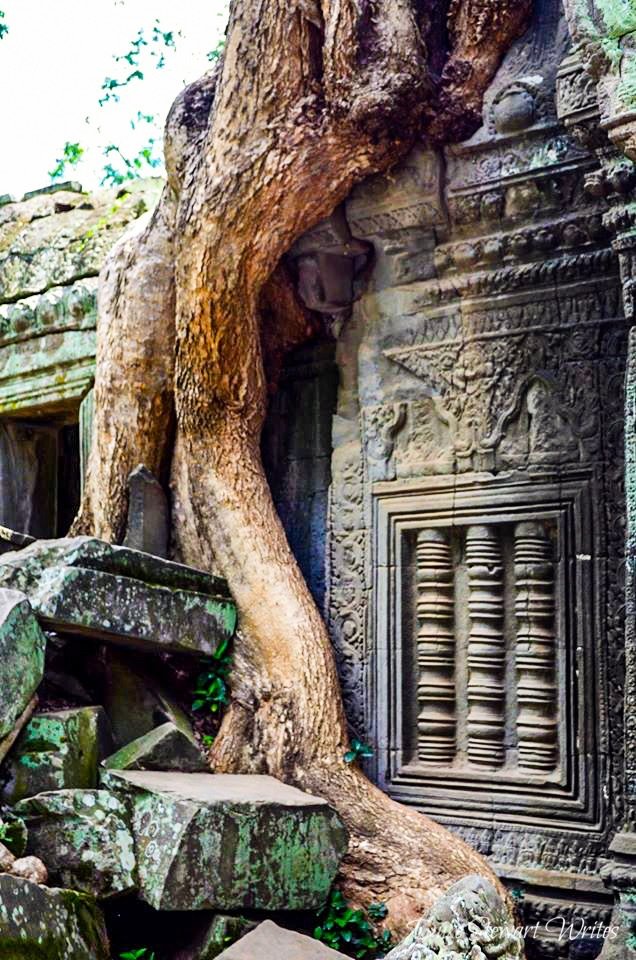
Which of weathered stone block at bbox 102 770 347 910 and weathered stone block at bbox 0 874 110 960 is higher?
weathered stone block at bbox 102 770 347 910

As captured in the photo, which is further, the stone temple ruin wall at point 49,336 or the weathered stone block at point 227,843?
the stone temple ruin wall at point 49,336

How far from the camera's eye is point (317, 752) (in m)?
5.73

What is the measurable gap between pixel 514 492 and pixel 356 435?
904 millimetres

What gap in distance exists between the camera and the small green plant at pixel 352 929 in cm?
503

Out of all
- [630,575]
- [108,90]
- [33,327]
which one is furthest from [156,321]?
[108,90]

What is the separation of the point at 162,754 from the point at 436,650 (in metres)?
1.22

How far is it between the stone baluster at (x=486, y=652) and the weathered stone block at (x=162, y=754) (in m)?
1.05

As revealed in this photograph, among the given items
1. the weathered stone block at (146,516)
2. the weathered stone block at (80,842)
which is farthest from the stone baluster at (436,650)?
the weathered stone block at (80,842)

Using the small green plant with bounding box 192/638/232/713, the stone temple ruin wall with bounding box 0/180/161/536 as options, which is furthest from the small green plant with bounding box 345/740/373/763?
the stone temple ruin wall with bounding box 0/180/161/536

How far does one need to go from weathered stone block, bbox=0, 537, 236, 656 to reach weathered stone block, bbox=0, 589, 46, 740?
26 cm

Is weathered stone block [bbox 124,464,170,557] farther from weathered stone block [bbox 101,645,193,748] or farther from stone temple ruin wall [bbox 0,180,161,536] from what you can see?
stone temple ruin wall [bbox 0,180,161,536]

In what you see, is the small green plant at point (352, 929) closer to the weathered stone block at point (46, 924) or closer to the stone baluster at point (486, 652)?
the stone baluster at point (486, 652)

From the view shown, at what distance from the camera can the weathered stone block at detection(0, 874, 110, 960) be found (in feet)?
13.0

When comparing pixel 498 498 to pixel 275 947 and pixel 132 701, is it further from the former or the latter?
pixel 275 947
